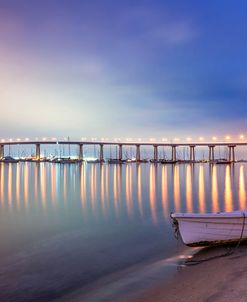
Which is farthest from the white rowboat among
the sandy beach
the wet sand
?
the wet sand

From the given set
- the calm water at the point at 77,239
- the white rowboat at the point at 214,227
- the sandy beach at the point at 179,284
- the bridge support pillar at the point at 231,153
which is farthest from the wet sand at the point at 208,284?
the bridge support pillar at the point at 231,153

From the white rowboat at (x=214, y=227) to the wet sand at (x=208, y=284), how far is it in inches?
49.5

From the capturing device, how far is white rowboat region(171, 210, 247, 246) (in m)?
11.3

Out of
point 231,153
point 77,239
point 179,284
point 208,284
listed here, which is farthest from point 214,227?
point 231,153

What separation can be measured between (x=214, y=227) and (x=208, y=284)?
3.96m

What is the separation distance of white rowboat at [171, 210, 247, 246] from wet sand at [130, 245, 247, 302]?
126 cm

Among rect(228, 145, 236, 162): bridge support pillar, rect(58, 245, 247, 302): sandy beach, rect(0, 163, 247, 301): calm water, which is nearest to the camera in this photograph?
rect(58, 245, 247, 302): sandy beach

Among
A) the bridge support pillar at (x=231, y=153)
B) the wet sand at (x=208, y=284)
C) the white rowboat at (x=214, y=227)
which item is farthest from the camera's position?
the bridge support pillar at (x=231, y=153)

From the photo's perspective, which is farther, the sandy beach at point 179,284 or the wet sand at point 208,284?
the sandy beach at point 179,284

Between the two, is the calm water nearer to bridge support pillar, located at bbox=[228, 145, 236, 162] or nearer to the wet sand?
the wet sand

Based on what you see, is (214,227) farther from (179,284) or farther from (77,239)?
(77,239)

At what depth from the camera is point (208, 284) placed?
763 centimetres

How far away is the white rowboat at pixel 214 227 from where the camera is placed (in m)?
11.3

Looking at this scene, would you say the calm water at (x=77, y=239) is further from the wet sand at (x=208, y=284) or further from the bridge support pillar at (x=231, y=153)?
the bridge support pillar at (x=231, y=153)
